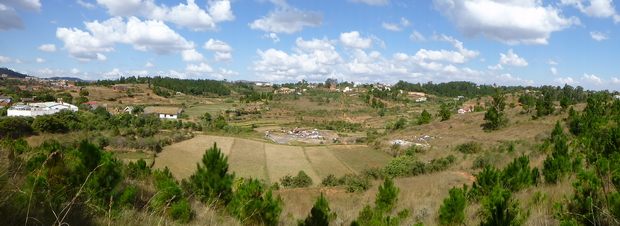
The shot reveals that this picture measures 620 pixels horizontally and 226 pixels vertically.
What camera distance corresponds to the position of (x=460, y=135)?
120 feet

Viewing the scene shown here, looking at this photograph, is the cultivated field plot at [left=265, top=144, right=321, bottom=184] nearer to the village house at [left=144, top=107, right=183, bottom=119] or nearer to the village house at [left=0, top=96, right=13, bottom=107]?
the village house at [left=144, top=107, right=183, bottom=119]

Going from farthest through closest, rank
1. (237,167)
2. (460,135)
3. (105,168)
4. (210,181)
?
(460,135), (237,167), (210,181), (105,168)

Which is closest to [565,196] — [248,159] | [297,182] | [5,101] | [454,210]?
[454,210]

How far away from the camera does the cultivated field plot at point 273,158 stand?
87.8ft

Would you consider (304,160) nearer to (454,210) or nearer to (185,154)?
(185,154)

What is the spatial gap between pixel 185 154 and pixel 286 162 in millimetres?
10300

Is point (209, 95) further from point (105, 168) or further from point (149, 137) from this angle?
point (105, 168)

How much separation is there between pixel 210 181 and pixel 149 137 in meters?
28.9

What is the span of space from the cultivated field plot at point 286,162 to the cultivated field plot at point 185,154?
5.33 metres

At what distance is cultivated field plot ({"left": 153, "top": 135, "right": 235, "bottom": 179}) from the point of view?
25.8 meters

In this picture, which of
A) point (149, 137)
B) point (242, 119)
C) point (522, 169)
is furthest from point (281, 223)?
point (242, 119)

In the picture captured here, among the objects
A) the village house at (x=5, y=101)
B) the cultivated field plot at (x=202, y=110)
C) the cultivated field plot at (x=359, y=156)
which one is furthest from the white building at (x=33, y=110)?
the cultivated field plot at (x=359, y=156)

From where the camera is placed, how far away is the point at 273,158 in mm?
32375

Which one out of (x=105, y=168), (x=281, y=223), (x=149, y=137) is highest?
(x=105, y=168)
